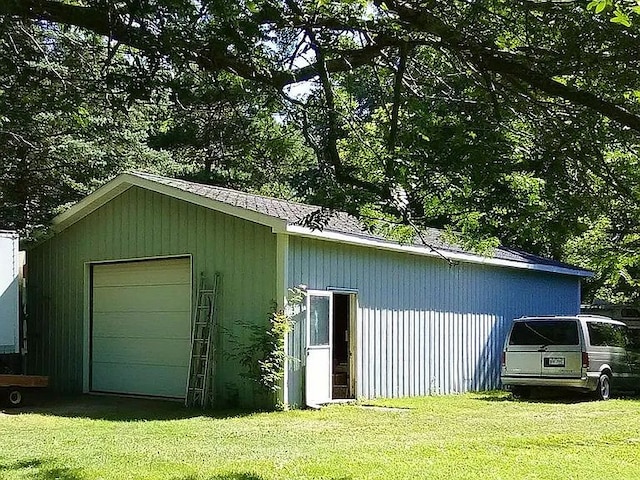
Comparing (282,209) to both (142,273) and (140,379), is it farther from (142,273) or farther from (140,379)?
(140,379)

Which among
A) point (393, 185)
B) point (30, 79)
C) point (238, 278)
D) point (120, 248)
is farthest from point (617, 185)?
point (120, 248)

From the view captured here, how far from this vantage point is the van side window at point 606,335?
1543 cm

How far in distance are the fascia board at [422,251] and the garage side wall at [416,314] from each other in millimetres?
259

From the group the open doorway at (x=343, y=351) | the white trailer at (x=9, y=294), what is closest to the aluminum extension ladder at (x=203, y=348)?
the open doorway at (x=343, y=351)

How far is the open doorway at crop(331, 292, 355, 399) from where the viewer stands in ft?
48.6

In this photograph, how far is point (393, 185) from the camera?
7.18m

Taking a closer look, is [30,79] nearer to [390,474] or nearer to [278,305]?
[390,474]

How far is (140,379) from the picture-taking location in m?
15.5

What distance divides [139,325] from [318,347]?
3.76m

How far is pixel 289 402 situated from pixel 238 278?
2.26 m

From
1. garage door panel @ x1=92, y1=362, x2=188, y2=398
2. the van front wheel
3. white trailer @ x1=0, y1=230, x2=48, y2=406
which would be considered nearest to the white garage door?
garage door panel @ x1=92, y1=362, x2=188, y2=398

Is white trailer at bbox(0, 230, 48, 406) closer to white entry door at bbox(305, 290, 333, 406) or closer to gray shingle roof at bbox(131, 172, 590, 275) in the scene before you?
gray shingle roof at bbox(131, 172, 590, 275)

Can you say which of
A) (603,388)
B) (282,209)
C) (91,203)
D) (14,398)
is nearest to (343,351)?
(282,209)

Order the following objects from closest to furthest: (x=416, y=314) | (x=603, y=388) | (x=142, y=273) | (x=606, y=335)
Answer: (x=603, y=388) < (x=142, y=273) < (x=606, y=335) < (x=416, y=314)
